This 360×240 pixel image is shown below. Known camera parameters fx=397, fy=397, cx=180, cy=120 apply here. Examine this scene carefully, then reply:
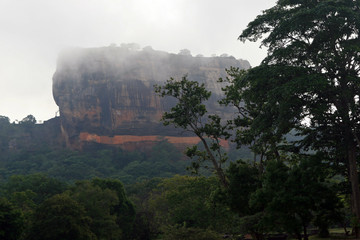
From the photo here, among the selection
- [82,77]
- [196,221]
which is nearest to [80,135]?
[82,77]

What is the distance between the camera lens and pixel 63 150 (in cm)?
10581

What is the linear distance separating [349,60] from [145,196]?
43.7 meters

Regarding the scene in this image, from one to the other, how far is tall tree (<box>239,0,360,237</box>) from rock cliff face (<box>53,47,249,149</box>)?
91209 mm

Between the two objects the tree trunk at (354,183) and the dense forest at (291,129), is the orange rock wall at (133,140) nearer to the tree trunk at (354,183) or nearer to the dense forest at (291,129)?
the dense forest at (291,129)

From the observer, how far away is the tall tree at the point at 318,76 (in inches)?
585

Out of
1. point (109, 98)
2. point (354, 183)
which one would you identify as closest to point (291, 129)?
point (354, 183)

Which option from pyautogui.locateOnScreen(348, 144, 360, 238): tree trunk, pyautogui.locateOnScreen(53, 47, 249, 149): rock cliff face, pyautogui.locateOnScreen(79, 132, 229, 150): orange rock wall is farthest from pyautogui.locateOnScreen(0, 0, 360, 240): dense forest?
pyautogui.locateOnScreen(53, 47, 249, 149): rock cliff face

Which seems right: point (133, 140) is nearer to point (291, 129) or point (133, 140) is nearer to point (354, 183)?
point (291, 129)

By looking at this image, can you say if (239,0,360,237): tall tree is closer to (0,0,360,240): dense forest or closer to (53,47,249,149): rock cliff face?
(0,0,360,240): dense forest

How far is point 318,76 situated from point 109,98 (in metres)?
98.7

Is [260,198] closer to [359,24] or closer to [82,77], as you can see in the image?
[359,24]

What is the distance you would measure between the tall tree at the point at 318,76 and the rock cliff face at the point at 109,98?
91.2 meters

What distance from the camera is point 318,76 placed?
46.6 ft

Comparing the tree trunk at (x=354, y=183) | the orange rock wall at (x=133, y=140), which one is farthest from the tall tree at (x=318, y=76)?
the orange rock wall at (x=133, y=140)
